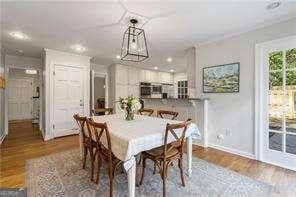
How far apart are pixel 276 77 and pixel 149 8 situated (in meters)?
2.34

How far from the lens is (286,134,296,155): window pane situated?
8.83 ft

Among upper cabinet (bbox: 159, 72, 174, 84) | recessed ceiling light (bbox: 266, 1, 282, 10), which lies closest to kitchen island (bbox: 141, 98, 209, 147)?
recessed ceiling light (bbox: 266, 1, 282, 10)

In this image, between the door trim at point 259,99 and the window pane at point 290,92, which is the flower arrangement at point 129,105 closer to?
the door trim at point 259,99

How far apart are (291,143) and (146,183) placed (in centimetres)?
235

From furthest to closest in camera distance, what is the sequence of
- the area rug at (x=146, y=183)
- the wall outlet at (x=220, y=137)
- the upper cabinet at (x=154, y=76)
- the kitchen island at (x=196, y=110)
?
1. the upper cabinet at (x=154, y=76)
2. the kitchen island at (x=196, y=110)
3. the wall outlet at (x=220, y=137)
4. the area rug at (x=146, y=183)

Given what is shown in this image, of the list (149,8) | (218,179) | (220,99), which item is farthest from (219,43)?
(218,179)

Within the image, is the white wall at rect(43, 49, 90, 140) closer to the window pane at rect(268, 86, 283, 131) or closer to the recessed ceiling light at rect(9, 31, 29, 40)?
the recessed ceiling light at rect(9, 31, 29, 40)

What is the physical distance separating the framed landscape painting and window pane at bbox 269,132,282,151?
962 millimetres

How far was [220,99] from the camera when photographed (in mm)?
3586

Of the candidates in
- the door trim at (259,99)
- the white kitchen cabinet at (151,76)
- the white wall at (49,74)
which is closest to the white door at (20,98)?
the white wall at (49,74)

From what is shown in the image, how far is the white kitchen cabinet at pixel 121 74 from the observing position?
20.7ft

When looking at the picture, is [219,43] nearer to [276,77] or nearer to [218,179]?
[276,77]

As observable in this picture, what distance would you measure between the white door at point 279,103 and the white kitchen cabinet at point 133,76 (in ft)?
15.0

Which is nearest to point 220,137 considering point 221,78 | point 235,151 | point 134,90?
point 235,151
